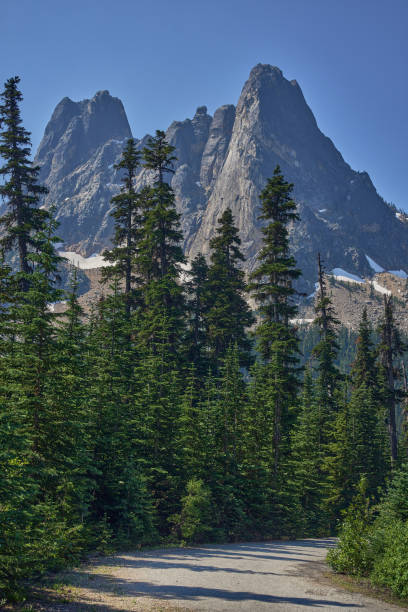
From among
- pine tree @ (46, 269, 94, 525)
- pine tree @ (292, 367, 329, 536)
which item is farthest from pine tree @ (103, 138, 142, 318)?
pine tree @ (46, 269, 94, 525)

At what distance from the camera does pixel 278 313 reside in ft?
102

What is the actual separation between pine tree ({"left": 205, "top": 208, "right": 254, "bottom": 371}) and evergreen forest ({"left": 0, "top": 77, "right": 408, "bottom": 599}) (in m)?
0.15

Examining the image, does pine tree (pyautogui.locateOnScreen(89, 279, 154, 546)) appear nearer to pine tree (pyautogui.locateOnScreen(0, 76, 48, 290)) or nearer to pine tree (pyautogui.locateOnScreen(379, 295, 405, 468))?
pine tree (pyautogui.locateOnScreen(0, 76, 48, 290))

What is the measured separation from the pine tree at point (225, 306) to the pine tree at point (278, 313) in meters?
3.82

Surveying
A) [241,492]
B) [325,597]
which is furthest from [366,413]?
[325,597]

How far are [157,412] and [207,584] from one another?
954cm

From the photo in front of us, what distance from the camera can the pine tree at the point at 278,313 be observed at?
27.0 meters

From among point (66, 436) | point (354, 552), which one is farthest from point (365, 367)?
point (66, 436)

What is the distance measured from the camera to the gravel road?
9195 millimetres

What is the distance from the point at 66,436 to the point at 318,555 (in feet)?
33.7

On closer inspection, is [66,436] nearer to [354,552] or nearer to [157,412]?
[157,412]

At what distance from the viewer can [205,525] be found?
18078mm

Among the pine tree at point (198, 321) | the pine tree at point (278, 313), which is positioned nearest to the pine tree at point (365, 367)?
the pine tree at point (278, 313)

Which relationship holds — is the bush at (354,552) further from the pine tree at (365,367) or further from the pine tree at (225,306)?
the pine tree at (365,367)
